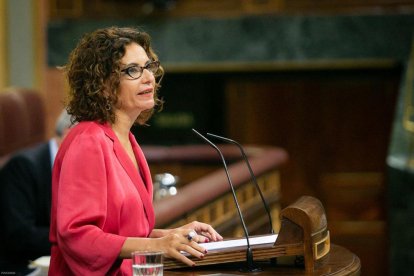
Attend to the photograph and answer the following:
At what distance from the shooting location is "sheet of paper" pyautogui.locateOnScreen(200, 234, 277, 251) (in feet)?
7.43

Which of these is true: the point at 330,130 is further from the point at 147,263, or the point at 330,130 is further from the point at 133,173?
the point at 147,263

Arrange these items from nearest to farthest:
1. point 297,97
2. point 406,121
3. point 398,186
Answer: point 398,186 → point 406,121 → point 297,97

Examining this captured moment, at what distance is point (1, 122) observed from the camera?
7.41 metres

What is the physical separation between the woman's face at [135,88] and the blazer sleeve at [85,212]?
0.14 m

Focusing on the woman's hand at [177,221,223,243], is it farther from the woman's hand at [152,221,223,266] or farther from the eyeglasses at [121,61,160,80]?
the eyeglasses at [121,61,160,80]

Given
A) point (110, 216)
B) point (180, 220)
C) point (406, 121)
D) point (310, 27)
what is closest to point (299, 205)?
point (110, 216)

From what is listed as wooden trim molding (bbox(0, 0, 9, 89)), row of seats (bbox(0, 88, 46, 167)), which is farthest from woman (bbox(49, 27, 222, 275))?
wooden trim molding (bbox(0, 0, 9, 89))

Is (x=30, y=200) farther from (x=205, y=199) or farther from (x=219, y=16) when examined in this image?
(x=219, y=16)

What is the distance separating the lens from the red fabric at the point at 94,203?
2.08 metres

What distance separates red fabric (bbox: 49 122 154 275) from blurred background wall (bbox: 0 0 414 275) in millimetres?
6009

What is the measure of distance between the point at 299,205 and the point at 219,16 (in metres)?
6.86

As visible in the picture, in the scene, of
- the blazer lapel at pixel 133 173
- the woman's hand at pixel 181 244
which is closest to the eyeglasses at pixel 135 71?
the blazer lapel at pixel 133 173

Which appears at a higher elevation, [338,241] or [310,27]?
[310,27]

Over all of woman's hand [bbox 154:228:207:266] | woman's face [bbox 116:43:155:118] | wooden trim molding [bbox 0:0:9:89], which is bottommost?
wooden trim molding [bbox 0:0:9:89]
